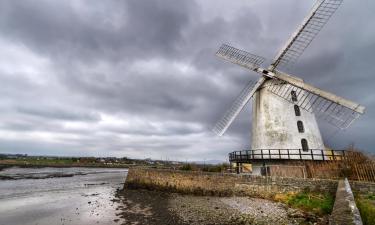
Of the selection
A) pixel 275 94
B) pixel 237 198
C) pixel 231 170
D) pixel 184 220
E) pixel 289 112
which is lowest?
pixel 184 220

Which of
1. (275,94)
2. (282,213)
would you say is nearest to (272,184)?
(282,213)

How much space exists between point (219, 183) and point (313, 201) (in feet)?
24.1

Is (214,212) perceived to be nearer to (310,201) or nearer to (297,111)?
(310,201)

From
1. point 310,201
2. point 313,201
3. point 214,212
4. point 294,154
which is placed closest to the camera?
point 313,201

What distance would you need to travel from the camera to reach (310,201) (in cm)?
1310

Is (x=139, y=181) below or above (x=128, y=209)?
above

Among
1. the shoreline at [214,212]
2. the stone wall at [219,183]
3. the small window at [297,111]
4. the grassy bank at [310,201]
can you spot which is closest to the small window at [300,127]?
the small window at [297,111]

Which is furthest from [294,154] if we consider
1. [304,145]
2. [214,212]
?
[214,212]

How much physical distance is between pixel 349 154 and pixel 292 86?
6373 millimetres

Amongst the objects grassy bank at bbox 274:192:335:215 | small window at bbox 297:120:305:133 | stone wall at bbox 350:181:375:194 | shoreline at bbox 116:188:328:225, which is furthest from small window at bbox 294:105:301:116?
stone wall at bbox 350:181:375:194

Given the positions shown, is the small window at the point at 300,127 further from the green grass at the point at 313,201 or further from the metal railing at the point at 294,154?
the green grass at the point at 313,201

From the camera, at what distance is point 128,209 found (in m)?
16.5

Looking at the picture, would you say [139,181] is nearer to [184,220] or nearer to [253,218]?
[184,220]

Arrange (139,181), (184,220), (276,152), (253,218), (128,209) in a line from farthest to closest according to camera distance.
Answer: (139,181) → (276,152) → (128,209) → (184,220) → (253,218)
